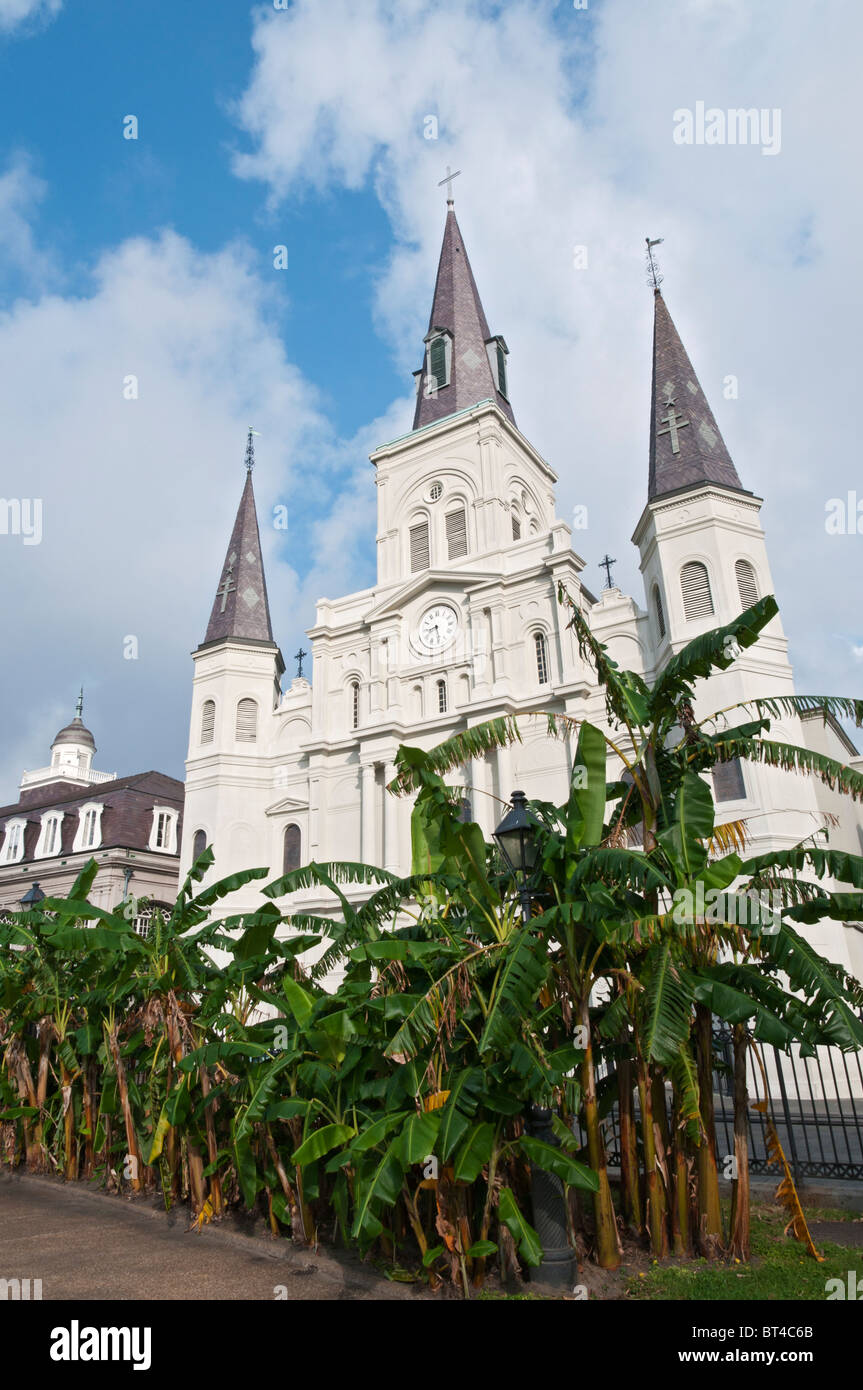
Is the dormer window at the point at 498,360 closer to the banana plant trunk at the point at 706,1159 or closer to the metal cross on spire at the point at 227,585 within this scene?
the metal cross on spire at the point at 227,585

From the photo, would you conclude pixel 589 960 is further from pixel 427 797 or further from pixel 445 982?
pixel 427 797

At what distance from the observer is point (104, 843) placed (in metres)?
34.5

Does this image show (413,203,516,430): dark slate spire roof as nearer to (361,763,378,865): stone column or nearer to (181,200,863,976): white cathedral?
(181,200,863,976): white cathedral

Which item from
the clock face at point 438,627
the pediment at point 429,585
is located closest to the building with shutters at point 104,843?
the pediment at point 429,585

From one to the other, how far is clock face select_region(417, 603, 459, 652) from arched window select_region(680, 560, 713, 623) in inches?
339

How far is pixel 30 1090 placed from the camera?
12.9m

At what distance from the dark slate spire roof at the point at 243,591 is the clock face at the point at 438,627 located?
7811 mm

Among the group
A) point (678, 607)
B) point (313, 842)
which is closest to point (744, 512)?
point (678, 607)

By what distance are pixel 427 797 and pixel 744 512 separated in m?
21.0

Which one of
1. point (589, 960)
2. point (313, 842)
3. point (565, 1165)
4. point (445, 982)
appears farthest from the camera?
point (313, 842)

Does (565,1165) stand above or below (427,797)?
below

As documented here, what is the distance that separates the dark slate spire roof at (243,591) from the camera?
35062 mm

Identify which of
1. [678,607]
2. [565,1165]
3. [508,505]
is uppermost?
[508,505]
